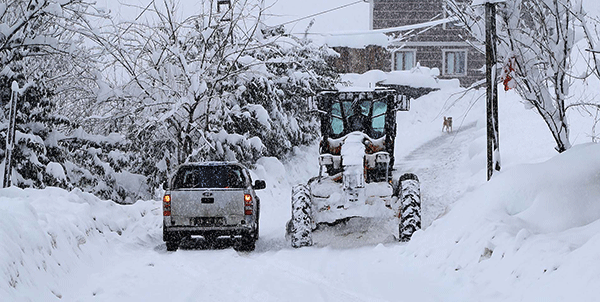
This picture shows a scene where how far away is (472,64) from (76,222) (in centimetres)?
3995

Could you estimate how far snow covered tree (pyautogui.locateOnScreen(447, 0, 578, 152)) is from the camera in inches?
436

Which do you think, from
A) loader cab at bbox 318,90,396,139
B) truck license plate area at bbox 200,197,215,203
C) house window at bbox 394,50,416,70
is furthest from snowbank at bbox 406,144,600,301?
house window at bbox 394,50,416,70

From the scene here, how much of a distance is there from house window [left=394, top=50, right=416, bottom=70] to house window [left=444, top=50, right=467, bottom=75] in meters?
2.39

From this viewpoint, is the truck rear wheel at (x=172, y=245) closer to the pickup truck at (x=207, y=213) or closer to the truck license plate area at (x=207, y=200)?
the pickup truck at (x=207, y=213)

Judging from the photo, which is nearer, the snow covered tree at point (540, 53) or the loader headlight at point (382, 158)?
the snow covered tree at point (540, 53)

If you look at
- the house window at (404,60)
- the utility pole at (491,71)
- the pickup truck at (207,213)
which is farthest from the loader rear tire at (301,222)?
the house window at (404,60)

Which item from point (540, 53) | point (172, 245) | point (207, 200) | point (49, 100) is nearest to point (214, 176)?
point (207, 200)

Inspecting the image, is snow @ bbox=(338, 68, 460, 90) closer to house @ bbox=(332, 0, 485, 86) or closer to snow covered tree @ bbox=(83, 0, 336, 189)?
house @ bbox=(332, 0, 485, 86)

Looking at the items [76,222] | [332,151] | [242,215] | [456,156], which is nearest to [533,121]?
[456,156]

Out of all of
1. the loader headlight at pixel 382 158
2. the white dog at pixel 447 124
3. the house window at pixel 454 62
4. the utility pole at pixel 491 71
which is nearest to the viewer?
the utility pole at pixel 491 71

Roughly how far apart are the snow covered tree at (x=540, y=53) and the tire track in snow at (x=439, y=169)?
15.7 ft

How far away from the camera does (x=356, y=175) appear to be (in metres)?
12.7

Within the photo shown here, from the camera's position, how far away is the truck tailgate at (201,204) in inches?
506

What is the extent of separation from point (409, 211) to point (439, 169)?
40.7ft
